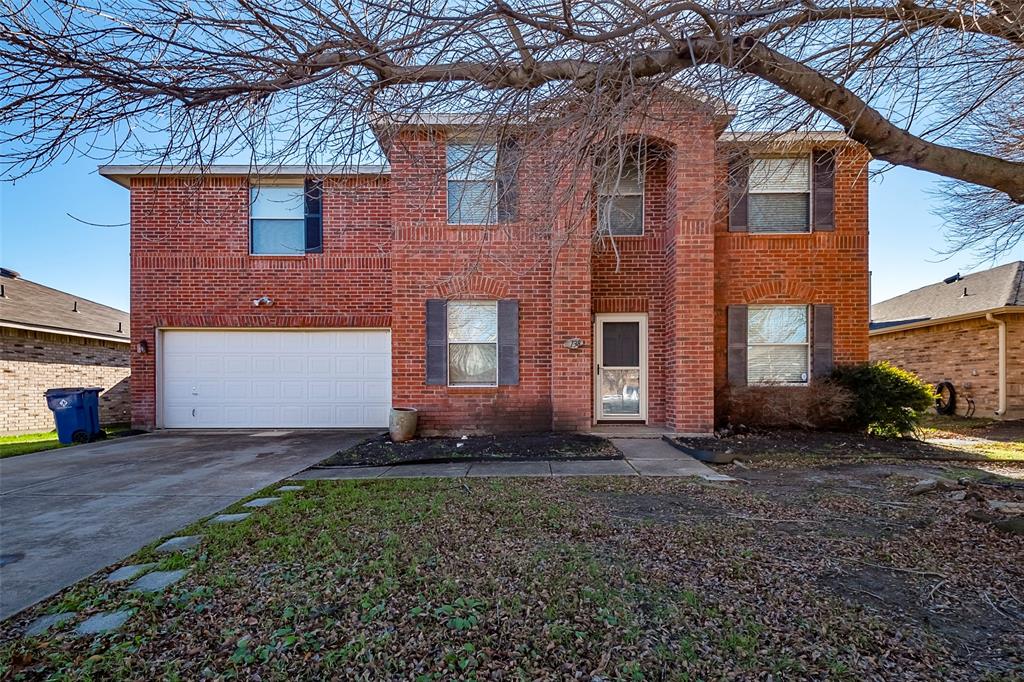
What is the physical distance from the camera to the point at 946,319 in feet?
41.7

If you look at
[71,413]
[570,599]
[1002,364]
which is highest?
[1002,364]

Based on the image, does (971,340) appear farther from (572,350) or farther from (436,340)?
(436,340)

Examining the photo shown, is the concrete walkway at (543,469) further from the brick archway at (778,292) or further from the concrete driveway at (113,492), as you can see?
the brick archway at (778,292)

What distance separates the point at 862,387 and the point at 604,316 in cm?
459

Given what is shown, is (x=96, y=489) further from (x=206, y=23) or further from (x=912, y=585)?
(x=912, y=585)

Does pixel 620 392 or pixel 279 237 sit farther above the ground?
pixel 279 237

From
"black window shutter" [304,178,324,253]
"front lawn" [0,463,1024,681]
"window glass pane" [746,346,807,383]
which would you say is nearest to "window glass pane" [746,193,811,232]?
"window glass pane" [746,346,807,383]

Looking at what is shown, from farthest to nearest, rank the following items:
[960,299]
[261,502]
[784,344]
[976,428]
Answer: [960,299] < [976,428] < [784,344] < [261,502]

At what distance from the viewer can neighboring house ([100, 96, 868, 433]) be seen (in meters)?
8.26

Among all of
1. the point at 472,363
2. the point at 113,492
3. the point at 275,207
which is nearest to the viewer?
the point at 113,492

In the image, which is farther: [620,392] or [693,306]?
[620,392]

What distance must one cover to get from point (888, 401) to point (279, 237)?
1196cm

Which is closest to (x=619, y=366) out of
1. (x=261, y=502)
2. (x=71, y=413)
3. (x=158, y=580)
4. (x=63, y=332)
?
(x=261, y=502)

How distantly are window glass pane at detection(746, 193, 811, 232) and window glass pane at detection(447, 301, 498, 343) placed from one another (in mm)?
5340
